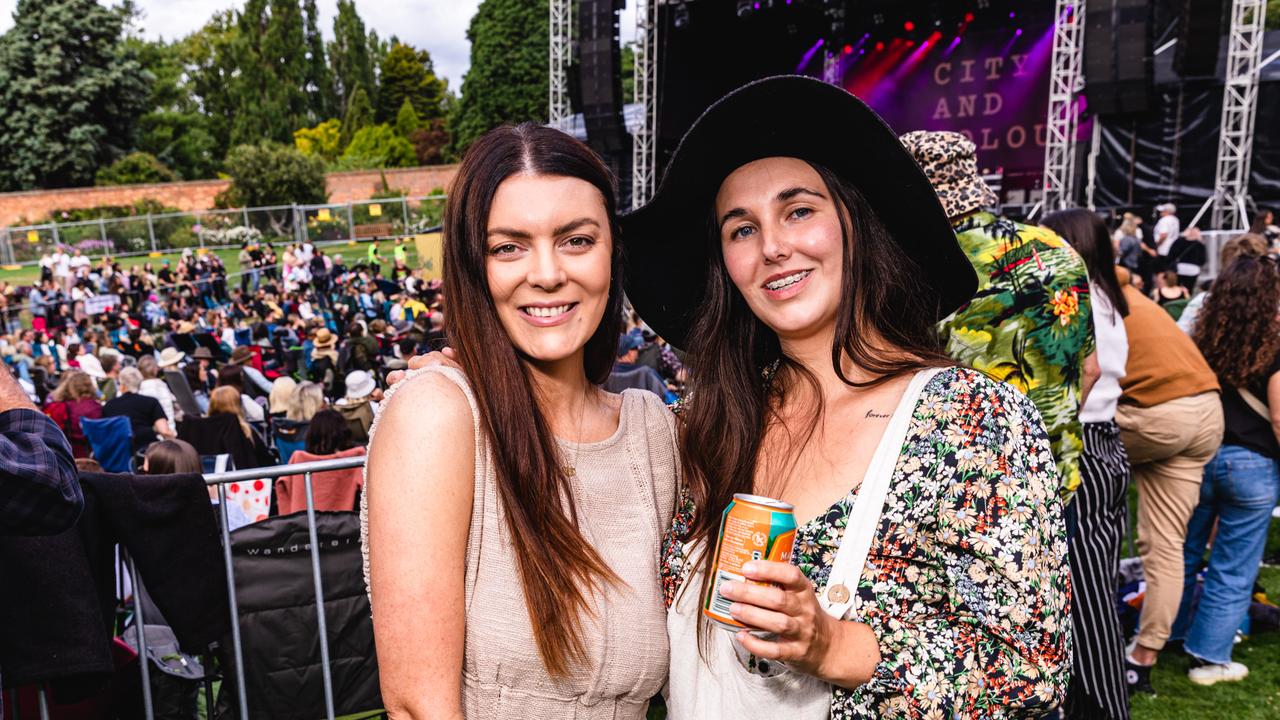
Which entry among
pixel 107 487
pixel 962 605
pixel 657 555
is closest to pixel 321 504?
pixel 107 487

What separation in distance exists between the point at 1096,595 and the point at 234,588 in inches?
123

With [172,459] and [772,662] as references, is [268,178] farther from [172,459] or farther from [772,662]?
[772,662]

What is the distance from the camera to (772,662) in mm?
1501

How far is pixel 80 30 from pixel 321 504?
42.6 m

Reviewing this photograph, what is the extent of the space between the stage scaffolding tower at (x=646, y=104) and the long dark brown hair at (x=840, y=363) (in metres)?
16.5

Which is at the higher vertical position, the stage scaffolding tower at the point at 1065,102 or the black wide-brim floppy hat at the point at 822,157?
the stage scaffolding tower at the point at 1065,102

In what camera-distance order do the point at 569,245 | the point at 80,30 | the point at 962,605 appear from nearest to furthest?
the point at 962,605
the point at 569,245
the point at 80,30

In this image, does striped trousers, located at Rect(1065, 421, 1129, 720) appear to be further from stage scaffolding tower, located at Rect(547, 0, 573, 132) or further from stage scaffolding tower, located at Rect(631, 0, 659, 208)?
stage scaffolding tower, located at Rect(547, 0, 573, 132)

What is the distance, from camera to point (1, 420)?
199 centimetres

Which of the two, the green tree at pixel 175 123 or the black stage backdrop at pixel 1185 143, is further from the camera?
the green tree at pixel 175 123

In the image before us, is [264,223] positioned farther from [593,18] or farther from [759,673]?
[759,673]

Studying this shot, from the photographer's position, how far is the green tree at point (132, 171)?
37.3m

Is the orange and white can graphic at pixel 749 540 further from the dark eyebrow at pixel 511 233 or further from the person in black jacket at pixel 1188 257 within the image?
the person in black jacket at pixel 1188 257

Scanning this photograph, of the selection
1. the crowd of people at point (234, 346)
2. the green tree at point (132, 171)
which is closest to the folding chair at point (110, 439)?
the crowd of people at point (234, 346)
